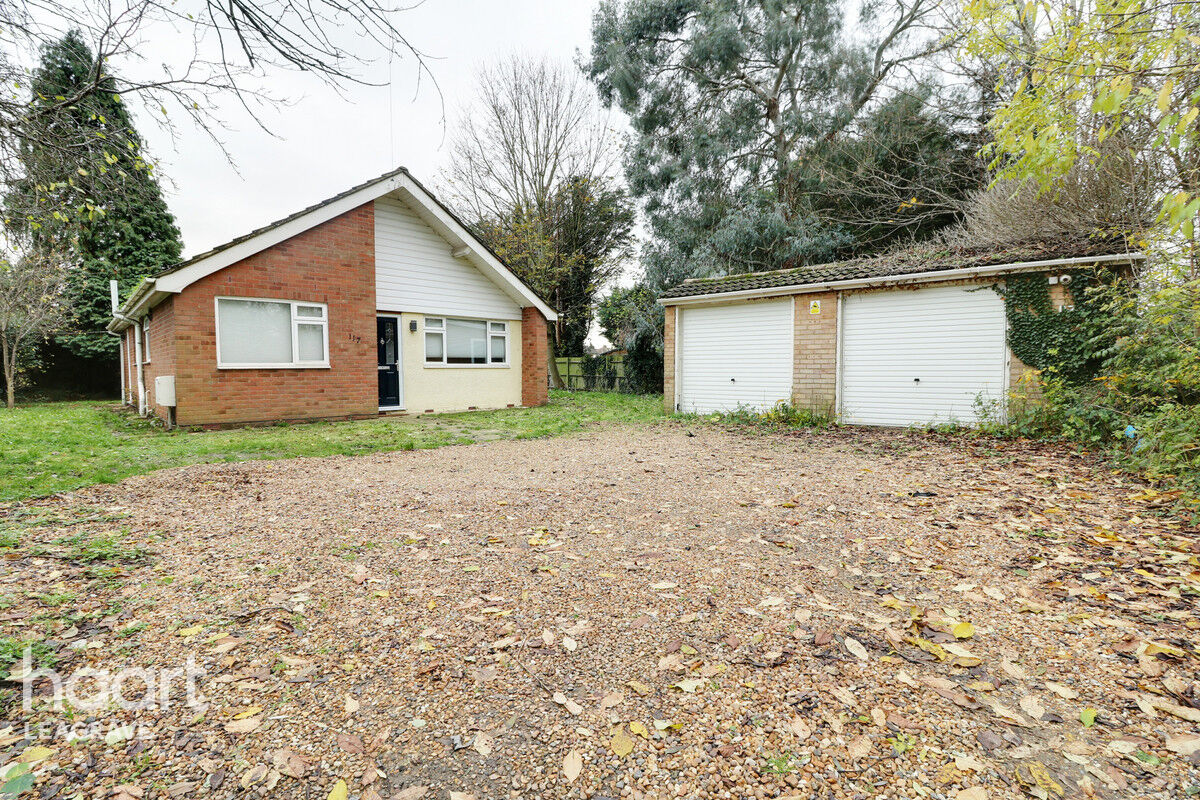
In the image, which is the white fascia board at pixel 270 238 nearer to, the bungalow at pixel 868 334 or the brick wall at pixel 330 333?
the brick wall at pixel 330 333

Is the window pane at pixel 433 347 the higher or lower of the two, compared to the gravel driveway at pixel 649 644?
higher

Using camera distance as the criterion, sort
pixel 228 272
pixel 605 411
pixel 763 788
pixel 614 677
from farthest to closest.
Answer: pixel 605 411 < pixel 228 272 < pixel 614 677 < pixel 763 788

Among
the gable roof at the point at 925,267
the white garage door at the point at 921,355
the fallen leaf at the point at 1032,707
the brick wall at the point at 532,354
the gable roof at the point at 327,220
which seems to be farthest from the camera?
the brick wall at the point at 532,354

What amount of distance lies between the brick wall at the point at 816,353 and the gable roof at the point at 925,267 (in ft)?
1.25

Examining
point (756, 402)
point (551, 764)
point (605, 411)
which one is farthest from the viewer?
point (605, 411)

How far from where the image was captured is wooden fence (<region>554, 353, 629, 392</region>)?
807 inches

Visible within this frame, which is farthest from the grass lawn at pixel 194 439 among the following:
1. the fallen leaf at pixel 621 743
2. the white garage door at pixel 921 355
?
the fallen leaf at pixel 621 743

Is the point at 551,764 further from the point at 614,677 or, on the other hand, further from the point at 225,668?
the point at 225,668

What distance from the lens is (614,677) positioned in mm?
2305

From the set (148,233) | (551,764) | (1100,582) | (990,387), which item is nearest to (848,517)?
(1100,582)

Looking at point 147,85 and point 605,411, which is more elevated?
point 147,85

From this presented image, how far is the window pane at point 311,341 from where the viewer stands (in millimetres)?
10952

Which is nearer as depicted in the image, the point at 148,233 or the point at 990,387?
the point at 990,387

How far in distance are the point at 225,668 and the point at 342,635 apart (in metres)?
0.48
